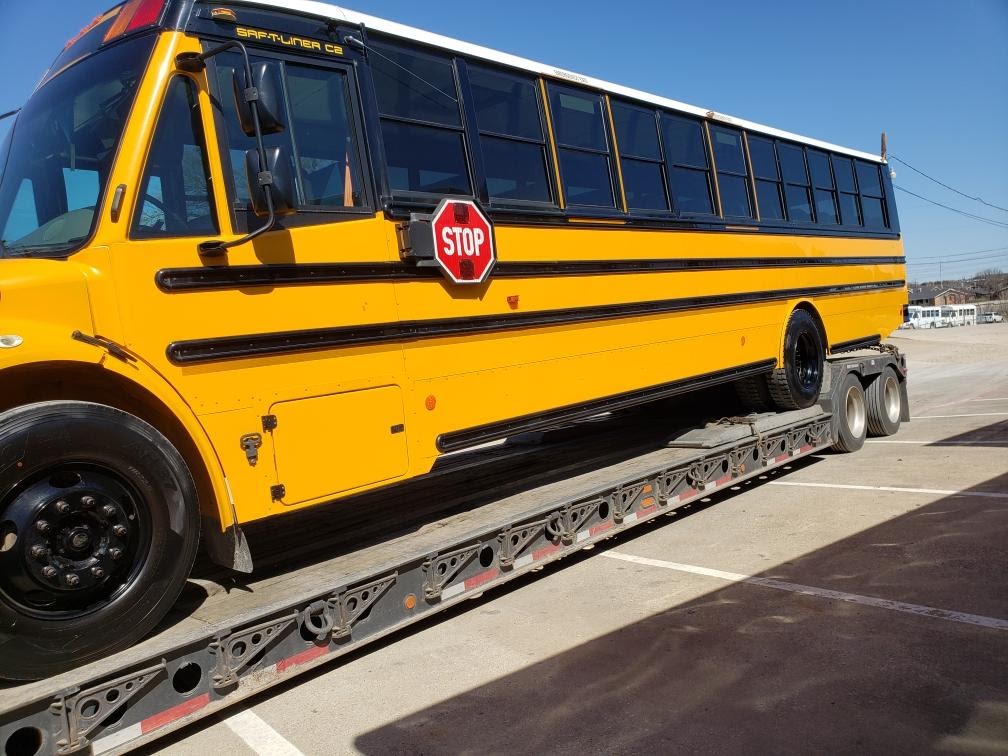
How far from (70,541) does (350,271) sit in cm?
176

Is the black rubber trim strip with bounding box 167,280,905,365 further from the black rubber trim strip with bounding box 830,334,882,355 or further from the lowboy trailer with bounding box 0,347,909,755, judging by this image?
the black rubber trim strip with bounding box 830,334,882,355

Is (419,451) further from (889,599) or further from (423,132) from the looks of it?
(889,599)

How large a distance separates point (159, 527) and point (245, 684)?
0.76m

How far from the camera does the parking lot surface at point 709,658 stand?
316 centimetres

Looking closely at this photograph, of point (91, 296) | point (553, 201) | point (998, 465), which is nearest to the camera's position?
point (91, 296)

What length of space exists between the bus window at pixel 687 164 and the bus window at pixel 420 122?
94.9 inches

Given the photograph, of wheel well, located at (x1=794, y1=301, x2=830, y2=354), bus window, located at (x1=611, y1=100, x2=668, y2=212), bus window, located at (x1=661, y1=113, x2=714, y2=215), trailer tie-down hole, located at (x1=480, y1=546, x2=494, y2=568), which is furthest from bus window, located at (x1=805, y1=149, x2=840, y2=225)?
trailer tie-down hole, located at (x1=480, y1=546, x2=494, y2=568)

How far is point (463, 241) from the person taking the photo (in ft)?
15.1

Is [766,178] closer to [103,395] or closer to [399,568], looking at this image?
[399,568]

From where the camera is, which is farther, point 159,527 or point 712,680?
point 712,680

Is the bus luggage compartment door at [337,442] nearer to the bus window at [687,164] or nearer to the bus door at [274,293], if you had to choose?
the bus door at [274,293]

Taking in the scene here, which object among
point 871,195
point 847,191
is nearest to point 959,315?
point 871,195

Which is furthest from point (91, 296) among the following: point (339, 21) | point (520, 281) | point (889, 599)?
point (889, 599)

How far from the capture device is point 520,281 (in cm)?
498
